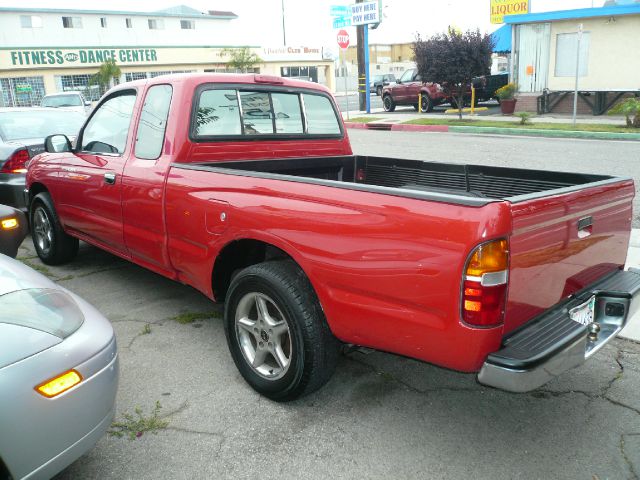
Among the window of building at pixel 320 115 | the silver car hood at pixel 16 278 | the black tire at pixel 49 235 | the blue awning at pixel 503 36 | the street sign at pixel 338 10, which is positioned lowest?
the black tire at pixel 49 235

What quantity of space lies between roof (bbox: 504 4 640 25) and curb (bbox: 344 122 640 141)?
594 cm

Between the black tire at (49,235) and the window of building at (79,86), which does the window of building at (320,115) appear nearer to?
the black tire at (49,235)

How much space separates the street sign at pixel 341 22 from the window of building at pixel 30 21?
27.1m

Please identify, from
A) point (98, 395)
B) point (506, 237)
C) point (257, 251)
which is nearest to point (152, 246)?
point (257, 251)

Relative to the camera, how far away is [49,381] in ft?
7.04

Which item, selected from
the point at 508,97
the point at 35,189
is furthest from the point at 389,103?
the point at 35,189

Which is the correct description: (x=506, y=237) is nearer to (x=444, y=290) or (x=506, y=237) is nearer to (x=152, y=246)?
(x=444, y=290)

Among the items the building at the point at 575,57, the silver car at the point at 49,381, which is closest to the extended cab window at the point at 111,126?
the silver car at the point at 49,381

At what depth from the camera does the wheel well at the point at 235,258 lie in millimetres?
3412

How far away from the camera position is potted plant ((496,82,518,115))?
68.6 feet

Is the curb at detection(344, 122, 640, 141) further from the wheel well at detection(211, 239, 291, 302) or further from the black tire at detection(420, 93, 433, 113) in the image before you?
the wheel well at detection(211, 239, 291, 302)

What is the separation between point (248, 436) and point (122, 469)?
61 centimetres

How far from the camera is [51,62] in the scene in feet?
138

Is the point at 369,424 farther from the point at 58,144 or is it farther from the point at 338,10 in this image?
the point at 338,10
